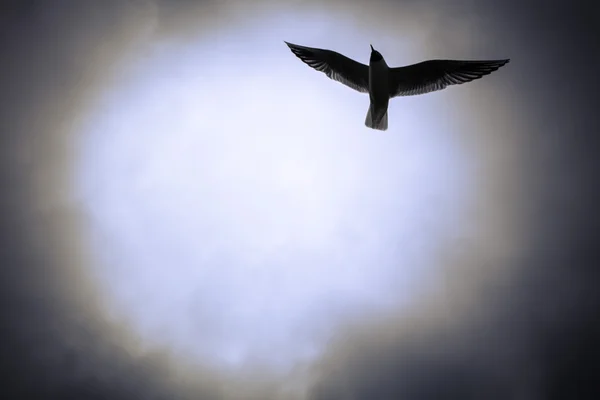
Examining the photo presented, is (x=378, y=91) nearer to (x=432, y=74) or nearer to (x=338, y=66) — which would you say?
(x=338, y=66)

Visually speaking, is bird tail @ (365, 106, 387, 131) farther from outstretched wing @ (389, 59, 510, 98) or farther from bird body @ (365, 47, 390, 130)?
outstretched wing @ (389, 59, 510, 98)

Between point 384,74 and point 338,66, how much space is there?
0.80 metres

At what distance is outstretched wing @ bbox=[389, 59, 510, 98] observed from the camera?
31.2ft

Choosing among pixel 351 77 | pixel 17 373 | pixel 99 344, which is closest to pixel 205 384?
pixel 99 344

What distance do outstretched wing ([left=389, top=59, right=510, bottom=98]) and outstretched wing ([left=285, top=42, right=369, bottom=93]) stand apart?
0.48m

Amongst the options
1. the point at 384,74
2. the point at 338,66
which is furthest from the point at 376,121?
the point at 338,66

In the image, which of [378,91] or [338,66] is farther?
[338,66]

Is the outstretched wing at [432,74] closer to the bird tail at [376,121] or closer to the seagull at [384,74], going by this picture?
the seagull at [384,74]

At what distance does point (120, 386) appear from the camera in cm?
2594

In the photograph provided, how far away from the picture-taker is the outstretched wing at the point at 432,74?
374 inches

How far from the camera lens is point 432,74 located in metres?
9.73

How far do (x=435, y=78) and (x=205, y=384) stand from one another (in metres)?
17.3

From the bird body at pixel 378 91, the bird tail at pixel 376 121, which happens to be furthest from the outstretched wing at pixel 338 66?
the bird tail at pixel 376 121

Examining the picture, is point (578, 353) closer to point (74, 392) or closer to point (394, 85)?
point (394, 85)
